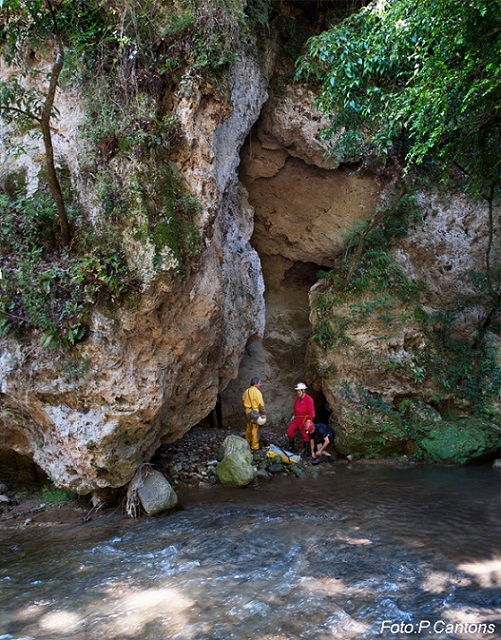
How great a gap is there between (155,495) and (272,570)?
2292 mm

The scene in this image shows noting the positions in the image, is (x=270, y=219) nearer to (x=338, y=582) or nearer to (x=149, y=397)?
(x=149, y=397)

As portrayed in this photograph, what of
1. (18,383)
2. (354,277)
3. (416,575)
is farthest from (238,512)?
(354,277)

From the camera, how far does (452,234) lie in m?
10.1

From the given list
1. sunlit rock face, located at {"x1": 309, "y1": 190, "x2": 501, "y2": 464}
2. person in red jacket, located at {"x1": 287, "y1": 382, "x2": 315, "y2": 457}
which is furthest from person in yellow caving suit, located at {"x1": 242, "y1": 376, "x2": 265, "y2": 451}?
sunlit rock face, located at {"x1": 309, "y1": 190, "x2": 501, "y2": 464}

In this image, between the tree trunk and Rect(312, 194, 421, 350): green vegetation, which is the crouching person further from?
the tree trunk

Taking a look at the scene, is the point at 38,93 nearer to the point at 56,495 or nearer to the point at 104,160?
the point at 104,160

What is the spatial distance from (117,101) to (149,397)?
414cm

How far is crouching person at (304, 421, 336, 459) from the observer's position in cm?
865

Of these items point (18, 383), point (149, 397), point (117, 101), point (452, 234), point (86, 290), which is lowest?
point (149, 397)

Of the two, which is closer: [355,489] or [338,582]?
[338,582]

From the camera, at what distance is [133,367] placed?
6.16 meters

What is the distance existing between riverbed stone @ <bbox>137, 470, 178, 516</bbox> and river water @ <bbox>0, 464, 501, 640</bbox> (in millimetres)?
175

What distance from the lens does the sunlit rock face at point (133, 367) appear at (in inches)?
234

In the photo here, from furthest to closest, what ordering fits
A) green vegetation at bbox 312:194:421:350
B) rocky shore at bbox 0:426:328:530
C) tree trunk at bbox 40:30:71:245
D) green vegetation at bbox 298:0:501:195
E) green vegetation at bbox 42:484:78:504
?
green vegetation at bbox 312:194:421:350
green vegetation at bbox 42:484:78:504
rocky shore at bbox 0:426:328:530
tree trunk at bbox 40:30:71:245
green vegetation at bbox 298:0:501:195
